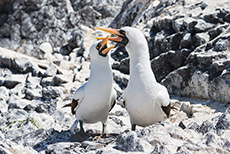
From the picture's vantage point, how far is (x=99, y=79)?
671cm

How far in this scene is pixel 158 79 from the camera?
36.8ft

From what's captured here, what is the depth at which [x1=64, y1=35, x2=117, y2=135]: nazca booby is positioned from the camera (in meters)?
6.69

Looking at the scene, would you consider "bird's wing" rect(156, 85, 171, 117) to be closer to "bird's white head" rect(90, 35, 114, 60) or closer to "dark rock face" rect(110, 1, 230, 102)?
"bird's white head" rect(90, 35, 114, 60)

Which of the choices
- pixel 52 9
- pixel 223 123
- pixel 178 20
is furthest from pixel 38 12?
pixel 223 123


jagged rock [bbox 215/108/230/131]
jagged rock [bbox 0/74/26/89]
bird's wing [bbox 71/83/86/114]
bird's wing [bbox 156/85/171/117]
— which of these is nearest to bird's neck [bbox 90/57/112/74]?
bird's wing [bbox 71/83/86/114]

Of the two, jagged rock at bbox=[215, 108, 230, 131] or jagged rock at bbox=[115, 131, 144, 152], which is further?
jagged rock at bbox=[215, 108, 230, 131]

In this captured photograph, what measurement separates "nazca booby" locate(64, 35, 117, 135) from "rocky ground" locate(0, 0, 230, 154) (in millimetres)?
513

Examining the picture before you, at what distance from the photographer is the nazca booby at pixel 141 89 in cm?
596

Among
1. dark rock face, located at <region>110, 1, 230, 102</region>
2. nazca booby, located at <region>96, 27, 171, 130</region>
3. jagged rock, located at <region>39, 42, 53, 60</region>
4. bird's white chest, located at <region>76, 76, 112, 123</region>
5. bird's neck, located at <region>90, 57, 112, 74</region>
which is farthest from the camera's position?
jagged rock, located at <region>39, 42, 53, 60</region>

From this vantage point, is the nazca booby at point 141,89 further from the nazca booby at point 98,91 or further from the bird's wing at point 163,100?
the nazca booby at point 98,91

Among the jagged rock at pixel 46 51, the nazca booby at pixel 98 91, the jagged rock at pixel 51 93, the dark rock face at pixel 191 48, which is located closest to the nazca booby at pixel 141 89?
the nazca booby at pixel 98 91

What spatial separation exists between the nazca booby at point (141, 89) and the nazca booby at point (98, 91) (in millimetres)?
627

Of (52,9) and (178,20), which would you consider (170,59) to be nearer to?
(178,20)

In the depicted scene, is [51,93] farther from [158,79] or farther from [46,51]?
[46,51]
